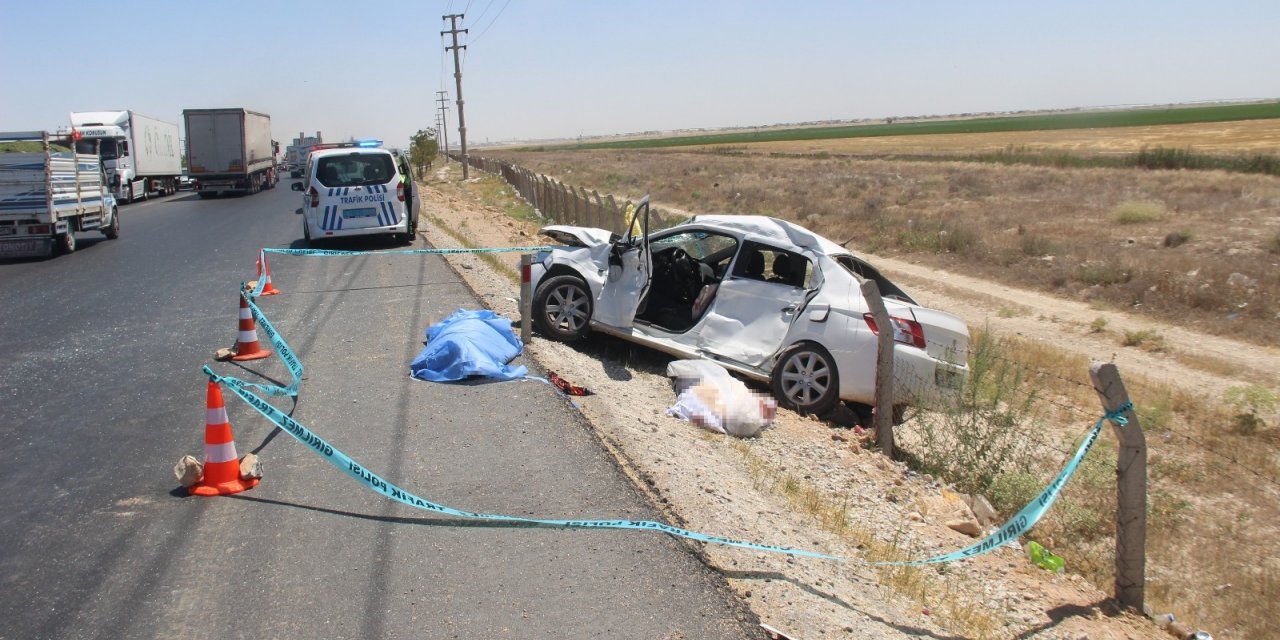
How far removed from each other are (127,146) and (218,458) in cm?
3312

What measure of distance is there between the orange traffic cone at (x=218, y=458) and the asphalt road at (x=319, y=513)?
95mm

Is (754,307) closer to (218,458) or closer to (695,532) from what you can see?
(695,532)

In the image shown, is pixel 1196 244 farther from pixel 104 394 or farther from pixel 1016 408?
pixel 104 394

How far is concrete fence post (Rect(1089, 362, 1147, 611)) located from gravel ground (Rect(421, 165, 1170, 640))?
178 mm

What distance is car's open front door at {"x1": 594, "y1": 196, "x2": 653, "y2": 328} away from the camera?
8.98 m

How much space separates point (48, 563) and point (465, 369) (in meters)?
3.59

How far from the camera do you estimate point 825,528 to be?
5422 millimetres

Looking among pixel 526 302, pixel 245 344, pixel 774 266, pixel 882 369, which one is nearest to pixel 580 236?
pixel 526 302

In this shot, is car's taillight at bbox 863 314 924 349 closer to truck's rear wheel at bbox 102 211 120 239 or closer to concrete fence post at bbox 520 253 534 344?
concrete fence post at bbox 520 253 534 344

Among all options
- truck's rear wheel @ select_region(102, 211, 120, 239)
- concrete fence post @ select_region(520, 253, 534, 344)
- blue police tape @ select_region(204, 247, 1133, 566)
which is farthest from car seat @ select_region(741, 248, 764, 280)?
truck's rear wheel @ select_region(102, 211, 120, 239)

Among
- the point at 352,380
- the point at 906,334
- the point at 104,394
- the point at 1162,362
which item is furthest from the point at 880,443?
the point at 1162,362

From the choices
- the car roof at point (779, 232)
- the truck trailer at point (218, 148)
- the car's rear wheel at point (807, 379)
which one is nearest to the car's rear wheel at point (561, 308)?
the car roof at point (779, 232)

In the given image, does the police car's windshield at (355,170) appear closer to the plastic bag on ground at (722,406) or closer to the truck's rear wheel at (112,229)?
the truck's rear wheel at (112,229)

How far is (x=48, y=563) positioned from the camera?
446 cm
